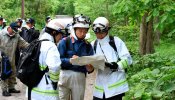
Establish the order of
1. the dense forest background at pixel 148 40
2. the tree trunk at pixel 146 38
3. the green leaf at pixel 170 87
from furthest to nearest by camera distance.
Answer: the tree trunk at pixel 146 38
the dense forest background at pixel 148 40
the green leaf at pixel 170 87

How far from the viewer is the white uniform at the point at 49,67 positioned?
4.23 metres

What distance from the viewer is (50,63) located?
165 inches

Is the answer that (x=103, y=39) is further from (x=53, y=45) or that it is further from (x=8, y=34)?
(x=8, y=34)

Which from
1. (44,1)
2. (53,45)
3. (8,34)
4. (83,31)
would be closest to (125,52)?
(83,31)

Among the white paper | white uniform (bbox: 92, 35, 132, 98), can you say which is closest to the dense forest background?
white uniform (bbox: 92, 35, 132, 98)

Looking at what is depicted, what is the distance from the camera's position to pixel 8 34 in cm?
873

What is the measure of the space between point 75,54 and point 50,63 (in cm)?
99

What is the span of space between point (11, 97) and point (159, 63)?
382cm

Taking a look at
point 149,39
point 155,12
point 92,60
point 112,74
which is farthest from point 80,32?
point 149,39

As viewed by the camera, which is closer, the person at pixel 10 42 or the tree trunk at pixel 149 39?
the person at pixel 10 42

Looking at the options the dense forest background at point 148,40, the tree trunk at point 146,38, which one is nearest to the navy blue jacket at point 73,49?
the dense forest background at point 148,40

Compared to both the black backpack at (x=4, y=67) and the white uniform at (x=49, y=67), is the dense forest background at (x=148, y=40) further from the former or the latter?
the black backpack at (x=4, y=67)

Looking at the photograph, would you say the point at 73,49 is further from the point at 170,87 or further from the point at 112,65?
the point at 170,87

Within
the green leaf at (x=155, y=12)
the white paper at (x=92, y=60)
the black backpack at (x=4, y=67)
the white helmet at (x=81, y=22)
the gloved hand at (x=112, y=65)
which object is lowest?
the black backpack at (x=4, y=67)
